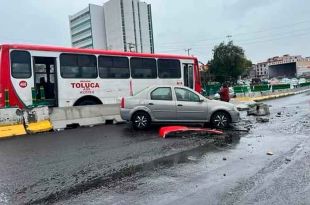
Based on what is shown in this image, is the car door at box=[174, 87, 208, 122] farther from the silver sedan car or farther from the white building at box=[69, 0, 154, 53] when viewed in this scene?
the white building at box=[69, 0, 154, 53]

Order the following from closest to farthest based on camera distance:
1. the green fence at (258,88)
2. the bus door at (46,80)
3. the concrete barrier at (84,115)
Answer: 1. the concrete barrier at (84,115)
2. the bus door at (46,80)
3. the green fence at (258,88)

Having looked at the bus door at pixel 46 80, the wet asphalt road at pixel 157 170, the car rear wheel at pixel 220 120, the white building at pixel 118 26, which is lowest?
the wet asphalt road at pixel 157 170

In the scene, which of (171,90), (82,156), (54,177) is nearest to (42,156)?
(82,156)

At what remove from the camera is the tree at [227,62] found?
68.1m

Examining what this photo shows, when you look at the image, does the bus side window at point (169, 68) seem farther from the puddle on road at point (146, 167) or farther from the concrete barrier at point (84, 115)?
the puddle on road at point (146, 167)

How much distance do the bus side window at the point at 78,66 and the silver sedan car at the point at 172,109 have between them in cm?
373

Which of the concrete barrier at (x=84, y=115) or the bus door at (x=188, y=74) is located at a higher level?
the bus door at (x=188, y=74)

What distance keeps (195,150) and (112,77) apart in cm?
893

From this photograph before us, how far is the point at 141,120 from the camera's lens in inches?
517

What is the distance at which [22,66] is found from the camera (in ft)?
47.6

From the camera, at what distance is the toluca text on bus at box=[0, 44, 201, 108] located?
47.0ft

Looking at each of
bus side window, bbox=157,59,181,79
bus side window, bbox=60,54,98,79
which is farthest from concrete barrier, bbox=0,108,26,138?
bus side window, bbox=157,59,181,79

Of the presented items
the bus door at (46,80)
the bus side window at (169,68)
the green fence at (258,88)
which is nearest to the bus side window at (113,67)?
A: the bus side window at (169,68)

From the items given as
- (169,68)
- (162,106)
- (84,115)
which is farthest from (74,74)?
(169,68)
